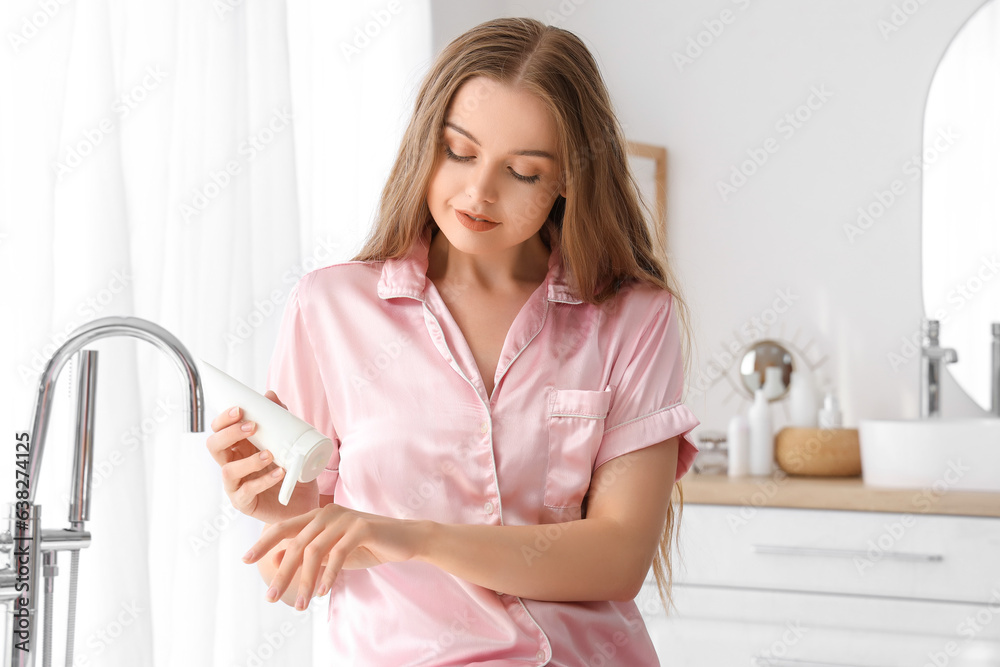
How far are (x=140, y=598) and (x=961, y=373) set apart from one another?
1.95m

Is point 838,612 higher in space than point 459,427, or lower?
lower

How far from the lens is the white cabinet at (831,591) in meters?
1.81

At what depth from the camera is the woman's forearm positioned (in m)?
0.89

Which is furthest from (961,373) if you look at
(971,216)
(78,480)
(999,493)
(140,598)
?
(78,480)

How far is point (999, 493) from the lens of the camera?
186 centimetres

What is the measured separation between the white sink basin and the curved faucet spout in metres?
1.63

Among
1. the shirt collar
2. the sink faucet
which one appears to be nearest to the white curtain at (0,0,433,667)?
the shirt collar

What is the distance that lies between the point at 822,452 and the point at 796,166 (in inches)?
31.1

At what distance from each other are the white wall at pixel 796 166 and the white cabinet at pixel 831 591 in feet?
1.91

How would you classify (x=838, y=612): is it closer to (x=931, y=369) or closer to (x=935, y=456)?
(x=935, y=456)

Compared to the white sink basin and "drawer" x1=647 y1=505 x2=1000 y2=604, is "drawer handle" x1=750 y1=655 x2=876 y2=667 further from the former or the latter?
the white sink basin

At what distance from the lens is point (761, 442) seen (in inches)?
87.5

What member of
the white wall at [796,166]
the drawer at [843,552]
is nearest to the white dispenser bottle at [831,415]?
the white wall at [796,166]

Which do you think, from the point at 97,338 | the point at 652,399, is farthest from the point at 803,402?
the point at 97,338
